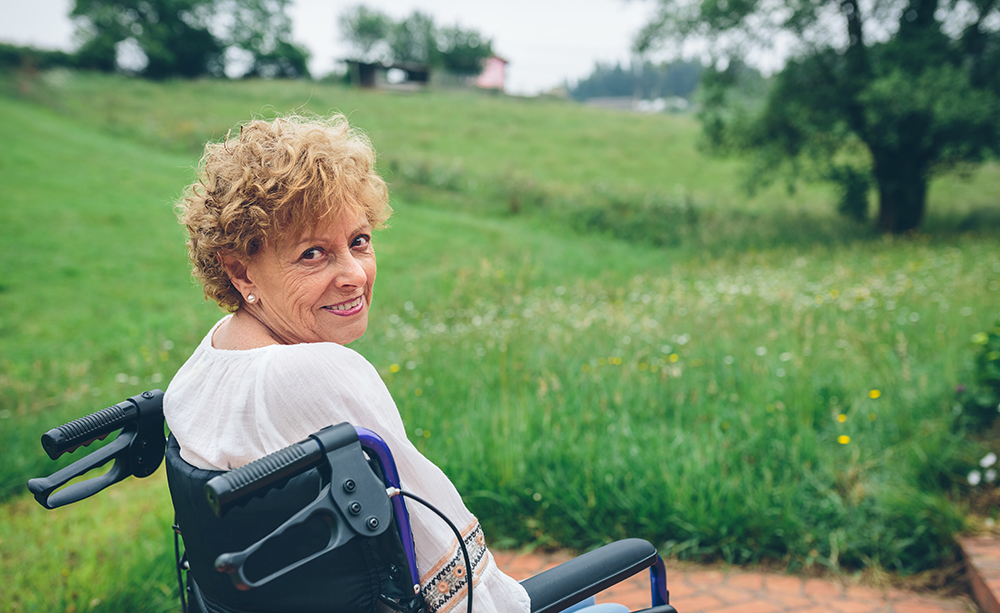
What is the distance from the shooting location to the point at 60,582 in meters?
2.80

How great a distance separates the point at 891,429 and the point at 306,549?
373 centimetres

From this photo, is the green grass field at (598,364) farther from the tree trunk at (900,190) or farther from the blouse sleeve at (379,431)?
the blouse sleeve at (379,431)

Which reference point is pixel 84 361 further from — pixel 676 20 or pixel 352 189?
pixel 676 20

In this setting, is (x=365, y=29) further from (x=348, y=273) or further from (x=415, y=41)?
(x=348, y=273)

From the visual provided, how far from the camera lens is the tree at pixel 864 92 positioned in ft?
40.4

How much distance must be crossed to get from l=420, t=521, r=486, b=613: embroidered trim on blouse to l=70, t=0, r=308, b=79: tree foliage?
153ft

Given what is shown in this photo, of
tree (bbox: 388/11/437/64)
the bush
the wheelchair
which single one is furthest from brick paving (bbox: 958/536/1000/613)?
tree (bbox: 388/11/437/64)

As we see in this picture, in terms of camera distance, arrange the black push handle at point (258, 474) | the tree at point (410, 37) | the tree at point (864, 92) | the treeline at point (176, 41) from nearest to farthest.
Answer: the black push handle at point (258, 474)
the tree at point (864, 92)
the treeline at point (176, 41)
the tree at point (410, 37)

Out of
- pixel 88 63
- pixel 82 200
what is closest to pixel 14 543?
pixel 82 200

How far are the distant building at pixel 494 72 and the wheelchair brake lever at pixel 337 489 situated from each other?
204 feet

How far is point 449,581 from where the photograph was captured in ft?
4.16

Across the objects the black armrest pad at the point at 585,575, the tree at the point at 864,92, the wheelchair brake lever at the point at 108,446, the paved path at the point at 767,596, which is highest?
the tree at the point at 864,92

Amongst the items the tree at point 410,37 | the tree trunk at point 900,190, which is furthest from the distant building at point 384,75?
the tree trunk at point 900,190

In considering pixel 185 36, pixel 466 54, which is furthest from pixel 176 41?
pixel 466 54
